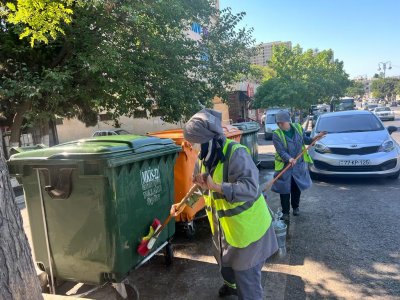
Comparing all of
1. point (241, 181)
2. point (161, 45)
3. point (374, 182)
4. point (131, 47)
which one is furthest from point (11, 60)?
point (374, 182)

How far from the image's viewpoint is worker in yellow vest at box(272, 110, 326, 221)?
4699mm

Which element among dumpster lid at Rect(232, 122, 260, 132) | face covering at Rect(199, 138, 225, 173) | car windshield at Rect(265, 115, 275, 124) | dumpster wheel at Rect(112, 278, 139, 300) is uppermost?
face covering at Rect(199, 138, 225, 173)

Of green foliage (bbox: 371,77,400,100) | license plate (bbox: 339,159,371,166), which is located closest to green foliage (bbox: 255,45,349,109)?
license plate (bbox: 339,159,371,166)

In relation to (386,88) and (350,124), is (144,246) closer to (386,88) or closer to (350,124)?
(350,124)

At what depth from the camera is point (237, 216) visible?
2453mm

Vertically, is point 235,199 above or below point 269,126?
above

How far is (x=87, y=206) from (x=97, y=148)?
49 cm

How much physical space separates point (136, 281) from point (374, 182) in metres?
5.42

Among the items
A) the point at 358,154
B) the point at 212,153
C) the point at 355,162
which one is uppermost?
the point at 212,153

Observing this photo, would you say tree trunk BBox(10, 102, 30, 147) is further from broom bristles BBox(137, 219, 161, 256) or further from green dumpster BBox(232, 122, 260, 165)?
broom bristles BBox(137, 219, 161, 256)

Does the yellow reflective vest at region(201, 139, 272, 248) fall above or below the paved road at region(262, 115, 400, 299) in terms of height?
above

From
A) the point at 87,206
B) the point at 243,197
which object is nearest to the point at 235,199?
the point at 243,197

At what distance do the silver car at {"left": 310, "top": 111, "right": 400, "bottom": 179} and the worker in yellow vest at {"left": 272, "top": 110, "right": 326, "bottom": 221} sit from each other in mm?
2338

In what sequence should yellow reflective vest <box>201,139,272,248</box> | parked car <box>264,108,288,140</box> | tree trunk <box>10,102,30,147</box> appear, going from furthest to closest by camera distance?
1. parked car <box>264,108,288,140</box>
2. tree trunk <box>10,102,30,147</box>
3. yellow reflective vest <box>201,139,272,248</box>
